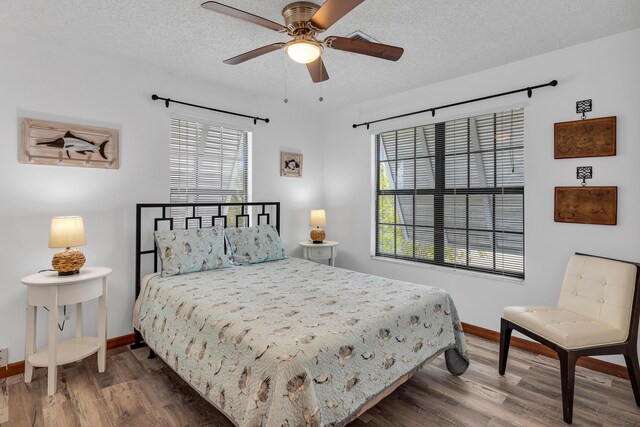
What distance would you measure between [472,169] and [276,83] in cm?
227

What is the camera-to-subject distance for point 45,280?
90.2 inches

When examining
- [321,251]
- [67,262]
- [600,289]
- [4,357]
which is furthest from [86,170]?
[600,289]

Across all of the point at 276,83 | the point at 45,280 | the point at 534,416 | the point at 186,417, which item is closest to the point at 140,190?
the point at 45,280

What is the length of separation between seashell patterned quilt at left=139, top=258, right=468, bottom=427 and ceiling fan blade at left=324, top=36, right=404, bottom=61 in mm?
1609

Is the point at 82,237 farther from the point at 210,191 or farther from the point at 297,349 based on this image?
the point at 297,349

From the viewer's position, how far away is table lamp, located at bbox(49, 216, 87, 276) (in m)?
2.37

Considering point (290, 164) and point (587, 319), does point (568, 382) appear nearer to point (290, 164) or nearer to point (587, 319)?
point (587, 319)

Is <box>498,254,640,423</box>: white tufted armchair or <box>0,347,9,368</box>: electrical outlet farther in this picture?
<box>0,347,9,368</box>: electrical outlet

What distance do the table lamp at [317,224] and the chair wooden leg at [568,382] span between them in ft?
8.94

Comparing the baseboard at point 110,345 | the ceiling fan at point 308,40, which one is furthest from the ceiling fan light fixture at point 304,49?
the baseboard at point 110,345

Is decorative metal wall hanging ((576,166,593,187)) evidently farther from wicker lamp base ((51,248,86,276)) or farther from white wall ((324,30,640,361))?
wicker lamp base ((51,248,86,276))

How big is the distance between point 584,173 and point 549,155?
30 centimetres

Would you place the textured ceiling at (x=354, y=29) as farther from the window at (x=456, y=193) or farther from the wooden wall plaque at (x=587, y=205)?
the wooden wall plaque at (x=587, y=205)

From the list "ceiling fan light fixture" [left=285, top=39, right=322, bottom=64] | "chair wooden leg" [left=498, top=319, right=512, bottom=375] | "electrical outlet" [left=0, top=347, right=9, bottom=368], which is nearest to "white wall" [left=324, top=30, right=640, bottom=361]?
"chair wooden leg" [left=498, top=319, right=512, bottom=375]
